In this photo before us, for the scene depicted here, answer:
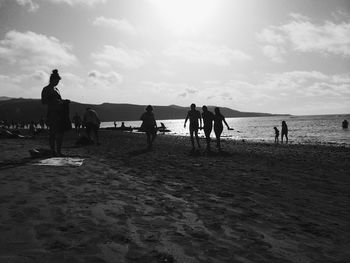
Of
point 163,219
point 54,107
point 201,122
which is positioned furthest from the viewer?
point 201,122

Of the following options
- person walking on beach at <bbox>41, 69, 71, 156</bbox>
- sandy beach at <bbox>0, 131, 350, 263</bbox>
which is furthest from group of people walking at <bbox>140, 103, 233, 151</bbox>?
sandy beach at <bbox>0, 131, 350, 263</bbox>

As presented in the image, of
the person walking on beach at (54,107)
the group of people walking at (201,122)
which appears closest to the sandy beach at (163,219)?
the person walking on beach at (54,107)

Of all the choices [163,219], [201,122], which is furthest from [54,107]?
[201,122]

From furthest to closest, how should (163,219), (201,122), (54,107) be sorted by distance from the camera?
1. (201,122)
2. (54,107)
3. (163,219)

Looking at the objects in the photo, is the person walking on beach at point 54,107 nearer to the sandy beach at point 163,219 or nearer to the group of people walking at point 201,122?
the sandy beach at point 163,219

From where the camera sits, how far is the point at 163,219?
3.94m

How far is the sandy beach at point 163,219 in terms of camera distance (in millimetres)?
2875

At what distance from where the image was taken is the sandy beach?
288 centimetres

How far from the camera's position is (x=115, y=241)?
308 cm

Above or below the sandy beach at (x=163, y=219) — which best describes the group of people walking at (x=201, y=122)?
above

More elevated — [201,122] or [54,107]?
[54,107]

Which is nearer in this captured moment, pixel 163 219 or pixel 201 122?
pixel 163 219

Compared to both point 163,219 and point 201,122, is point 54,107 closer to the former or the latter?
point 163,219

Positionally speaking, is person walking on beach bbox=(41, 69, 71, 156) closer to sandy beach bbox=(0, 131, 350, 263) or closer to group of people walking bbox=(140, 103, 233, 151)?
sandy beach bbox=(0, 131, 350, 263)
